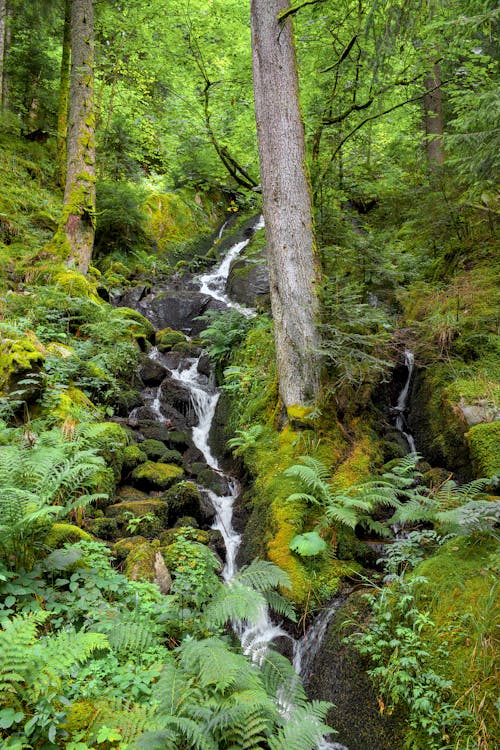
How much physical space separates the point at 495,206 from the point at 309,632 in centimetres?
835

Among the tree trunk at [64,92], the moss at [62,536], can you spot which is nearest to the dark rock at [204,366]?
the moss at [62,536]

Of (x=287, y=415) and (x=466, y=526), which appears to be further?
(x=287, y=415)

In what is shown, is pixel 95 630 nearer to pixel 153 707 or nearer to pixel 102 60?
pixel 153 707

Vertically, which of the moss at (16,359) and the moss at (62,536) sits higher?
the moss at (16,359)

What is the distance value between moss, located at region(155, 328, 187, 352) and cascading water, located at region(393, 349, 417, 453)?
606 cm

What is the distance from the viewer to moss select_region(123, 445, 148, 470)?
246 inches

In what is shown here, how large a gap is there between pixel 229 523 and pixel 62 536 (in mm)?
2738

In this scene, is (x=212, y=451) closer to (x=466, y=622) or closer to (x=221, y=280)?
(x=466, y=622)

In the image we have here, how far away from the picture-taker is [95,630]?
2.73 m

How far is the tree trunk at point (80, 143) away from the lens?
9.55 m

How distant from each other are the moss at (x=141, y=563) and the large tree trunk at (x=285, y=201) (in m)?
2.64

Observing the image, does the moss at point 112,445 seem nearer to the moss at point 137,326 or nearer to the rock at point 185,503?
the rock at point 185,503

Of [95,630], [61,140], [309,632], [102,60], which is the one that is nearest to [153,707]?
[95,630]

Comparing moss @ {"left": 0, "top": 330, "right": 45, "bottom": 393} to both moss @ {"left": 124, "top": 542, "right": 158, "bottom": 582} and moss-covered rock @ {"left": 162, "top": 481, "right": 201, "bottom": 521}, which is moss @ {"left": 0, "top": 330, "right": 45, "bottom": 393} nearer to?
moss-covered rock @ {"left": 162, "top": 481, "right": 201, "bottom": 521}
